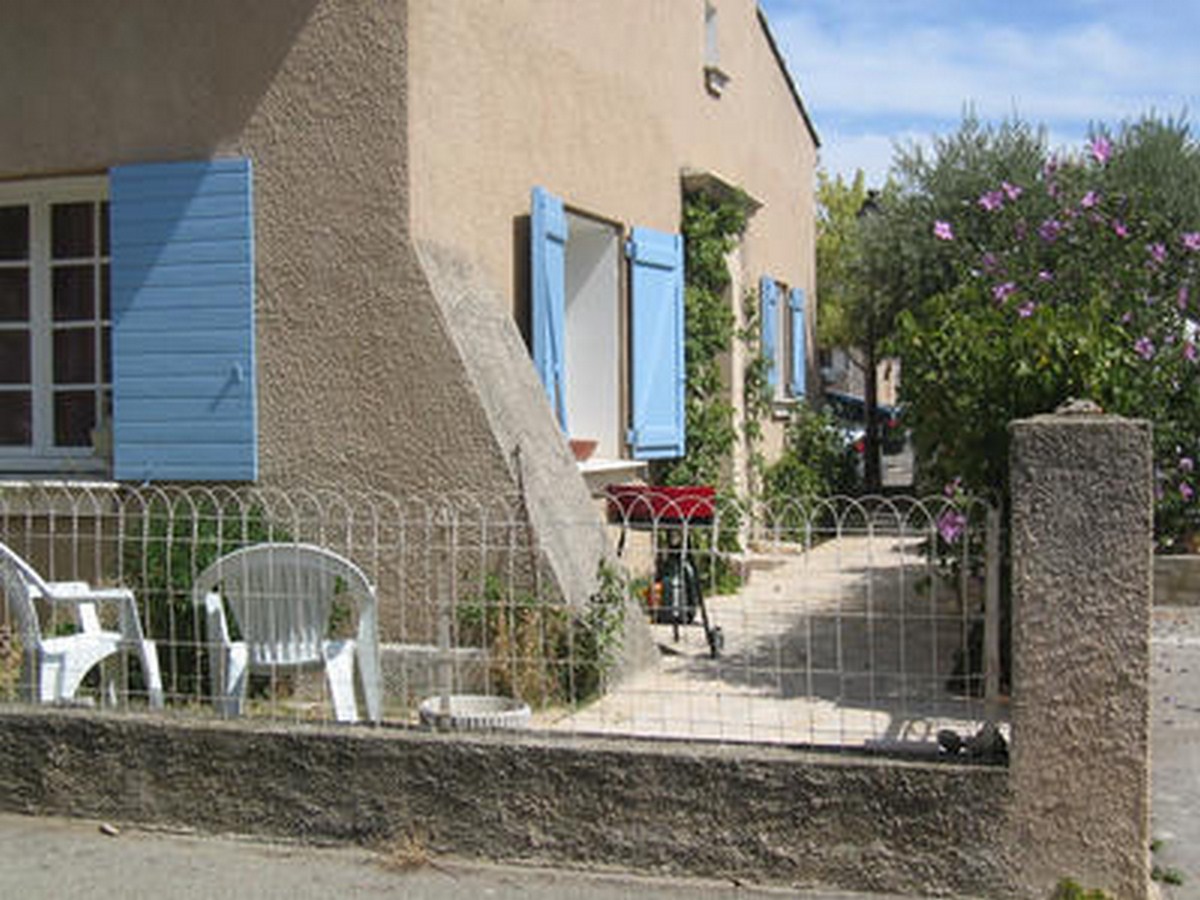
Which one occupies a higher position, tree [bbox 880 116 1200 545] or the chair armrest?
tree [bbox 880 116 1200 545]

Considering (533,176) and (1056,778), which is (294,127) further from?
(1056,778)

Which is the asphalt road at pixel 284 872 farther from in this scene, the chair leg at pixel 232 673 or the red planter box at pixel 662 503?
the red planter box at pixel 662 503

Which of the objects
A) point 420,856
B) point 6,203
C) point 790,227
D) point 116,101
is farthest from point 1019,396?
point 790,227

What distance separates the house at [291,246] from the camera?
7012 millimetres

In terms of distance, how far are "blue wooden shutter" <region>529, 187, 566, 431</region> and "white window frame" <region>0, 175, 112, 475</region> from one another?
95.4 inches

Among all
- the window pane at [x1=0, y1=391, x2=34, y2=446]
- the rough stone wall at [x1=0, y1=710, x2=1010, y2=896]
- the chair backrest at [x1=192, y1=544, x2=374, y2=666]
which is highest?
the window pane at [x1=0, y1=391, x2=34, y2=446]

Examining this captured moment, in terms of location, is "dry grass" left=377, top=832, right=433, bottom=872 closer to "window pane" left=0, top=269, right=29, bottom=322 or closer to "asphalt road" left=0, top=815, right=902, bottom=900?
"asphalt road" left=0, top=815, right=902, bottom=900

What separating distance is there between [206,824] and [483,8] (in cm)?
471

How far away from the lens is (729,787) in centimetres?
442

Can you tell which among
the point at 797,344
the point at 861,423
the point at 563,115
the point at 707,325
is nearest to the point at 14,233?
the point at 563,115

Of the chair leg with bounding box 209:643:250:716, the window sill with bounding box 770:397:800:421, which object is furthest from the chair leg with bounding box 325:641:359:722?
the window sill with bounding box 770:397:800:421

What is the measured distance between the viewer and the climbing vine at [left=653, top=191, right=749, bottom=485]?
35.9 feet

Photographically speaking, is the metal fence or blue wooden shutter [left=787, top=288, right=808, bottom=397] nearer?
the metal fence

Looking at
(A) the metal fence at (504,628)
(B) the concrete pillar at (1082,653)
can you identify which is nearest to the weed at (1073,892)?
(B) the concrete pillar at (1082,653)
